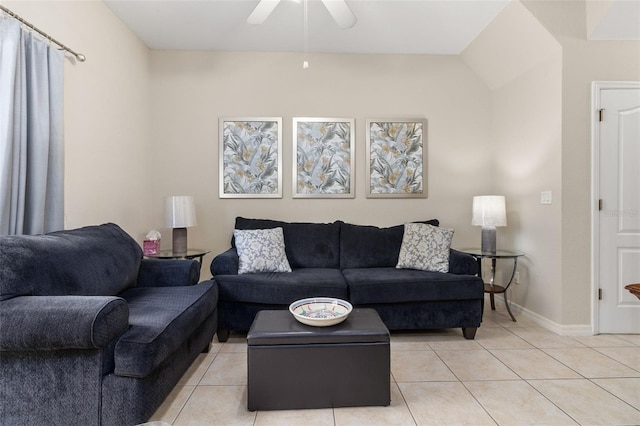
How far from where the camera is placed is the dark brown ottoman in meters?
1.75

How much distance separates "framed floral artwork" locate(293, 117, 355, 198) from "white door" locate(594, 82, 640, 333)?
2.19m

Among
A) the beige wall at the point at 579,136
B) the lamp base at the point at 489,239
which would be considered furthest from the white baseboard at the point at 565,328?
the lamp base at the point at 489,239

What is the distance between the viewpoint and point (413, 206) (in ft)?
12.3

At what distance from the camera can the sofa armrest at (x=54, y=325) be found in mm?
1327

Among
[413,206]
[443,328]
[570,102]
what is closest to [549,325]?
[443,328]

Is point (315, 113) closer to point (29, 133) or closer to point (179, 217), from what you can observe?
point (179, 217)

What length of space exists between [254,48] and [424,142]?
2.10 meters

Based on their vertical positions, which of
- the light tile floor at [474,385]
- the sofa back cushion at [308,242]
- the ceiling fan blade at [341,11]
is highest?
the ceiling fan blade at [341,11]

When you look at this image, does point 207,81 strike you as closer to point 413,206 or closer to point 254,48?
point 254,48

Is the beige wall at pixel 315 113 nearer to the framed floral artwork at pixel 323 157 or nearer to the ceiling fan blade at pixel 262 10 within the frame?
the framed floral artwork at pixel 323 157

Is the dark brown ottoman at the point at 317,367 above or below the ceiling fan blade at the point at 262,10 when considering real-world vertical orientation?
below

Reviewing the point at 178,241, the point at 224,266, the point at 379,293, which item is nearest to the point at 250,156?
the point at 178,241

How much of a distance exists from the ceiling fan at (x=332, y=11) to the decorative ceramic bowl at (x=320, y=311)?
6.24ft

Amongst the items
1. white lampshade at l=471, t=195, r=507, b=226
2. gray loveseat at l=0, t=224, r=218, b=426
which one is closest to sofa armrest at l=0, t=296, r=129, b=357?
gray loveseat at l=0, t=224, r=218, b=426
